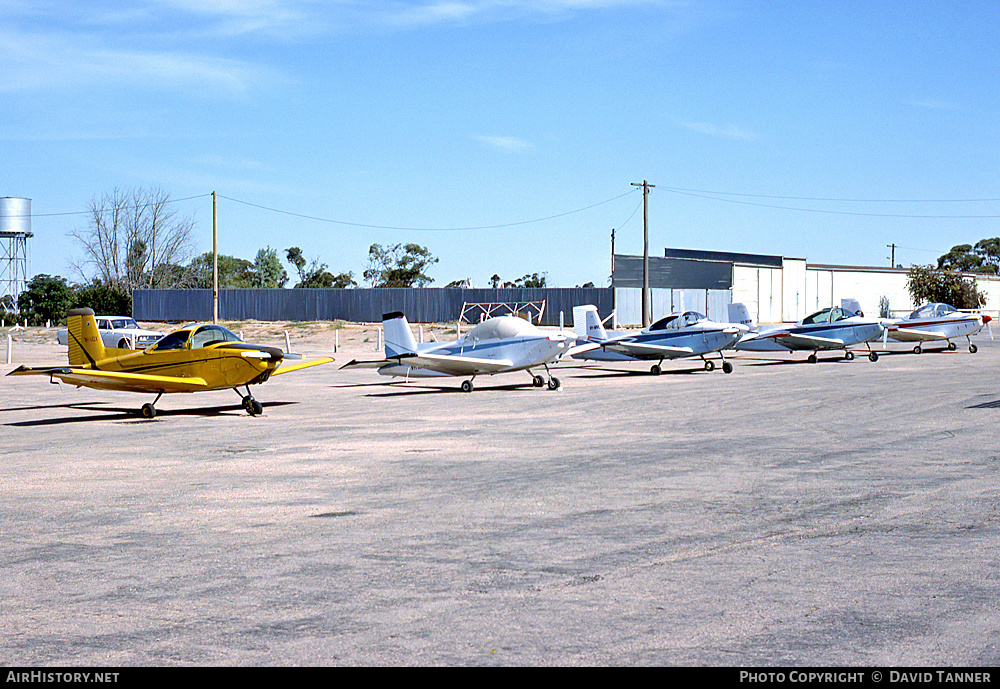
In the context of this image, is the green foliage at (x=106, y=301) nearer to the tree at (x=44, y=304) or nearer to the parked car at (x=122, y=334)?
the tree at (x=44, y=304)

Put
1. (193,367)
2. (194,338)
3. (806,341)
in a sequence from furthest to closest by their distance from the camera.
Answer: (806,341) → (194,338) → (193,367)

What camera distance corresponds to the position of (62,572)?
6469 mm

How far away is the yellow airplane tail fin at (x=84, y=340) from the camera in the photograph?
19.0 m

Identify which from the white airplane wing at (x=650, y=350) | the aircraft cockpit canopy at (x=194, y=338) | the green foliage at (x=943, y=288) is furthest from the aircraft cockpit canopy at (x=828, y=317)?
the green foliage at (x=943, y=288)

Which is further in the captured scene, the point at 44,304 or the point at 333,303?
the point at 44,304

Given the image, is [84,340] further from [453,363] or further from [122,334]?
[122,334]

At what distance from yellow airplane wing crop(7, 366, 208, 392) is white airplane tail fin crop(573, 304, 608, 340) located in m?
15.1

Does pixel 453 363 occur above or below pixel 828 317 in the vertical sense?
below

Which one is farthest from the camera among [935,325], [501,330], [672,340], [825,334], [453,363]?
[935,325]

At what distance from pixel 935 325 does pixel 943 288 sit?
5359 centimetres

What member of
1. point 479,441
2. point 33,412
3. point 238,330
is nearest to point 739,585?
point 479,441

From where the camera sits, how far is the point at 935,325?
38.2m

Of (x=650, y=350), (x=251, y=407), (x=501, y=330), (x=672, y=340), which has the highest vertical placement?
(x=501, y=330)

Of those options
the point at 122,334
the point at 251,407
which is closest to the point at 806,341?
the point at 251,407
